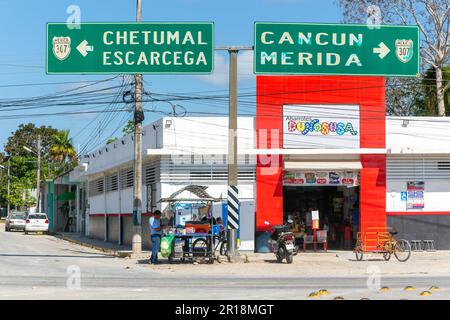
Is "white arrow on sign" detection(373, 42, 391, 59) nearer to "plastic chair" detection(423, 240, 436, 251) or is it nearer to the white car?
"plastic chair" detection(423, 240, 436, 251)

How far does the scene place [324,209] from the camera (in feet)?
110

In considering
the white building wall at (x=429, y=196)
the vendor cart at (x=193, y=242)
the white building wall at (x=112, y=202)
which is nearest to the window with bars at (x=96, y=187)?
the white building wall at (x=112, y=202)

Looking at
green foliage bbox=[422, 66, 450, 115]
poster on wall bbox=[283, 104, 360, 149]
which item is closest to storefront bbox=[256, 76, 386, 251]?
poster on wall bbox=[283, 104, 360, 149]

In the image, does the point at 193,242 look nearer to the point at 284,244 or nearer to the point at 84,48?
the point at 284,244

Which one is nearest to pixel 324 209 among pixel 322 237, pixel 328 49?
pixel 322 237

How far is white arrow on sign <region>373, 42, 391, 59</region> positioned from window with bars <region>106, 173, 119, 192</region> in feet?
66.0

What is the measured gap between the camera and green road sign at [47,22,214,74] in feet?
77.0

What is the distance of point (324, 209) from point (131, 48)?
44.4 ft

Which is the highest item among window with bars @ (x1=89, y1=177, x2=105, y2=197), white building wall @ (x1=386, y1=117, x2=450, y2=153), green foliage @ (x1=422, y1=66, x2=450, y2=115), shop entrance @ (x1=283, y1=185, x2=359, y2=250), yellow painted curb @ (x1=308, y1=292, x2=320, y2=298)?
green foliage @ (x1=422, y1=66, x2=450, y2=115)

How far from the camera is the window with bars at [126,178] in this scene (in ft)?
120

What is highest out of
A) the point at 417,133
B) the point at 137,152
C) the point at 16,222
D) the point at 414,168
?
the point at 417,133

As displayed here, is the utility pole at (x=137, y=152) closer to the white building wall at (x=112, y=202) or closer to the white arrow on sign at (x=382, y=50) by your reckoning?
the white arrow on sign at (x=382, y=50)

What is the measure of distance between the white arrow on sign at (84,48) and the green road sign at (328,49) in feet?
17.0
